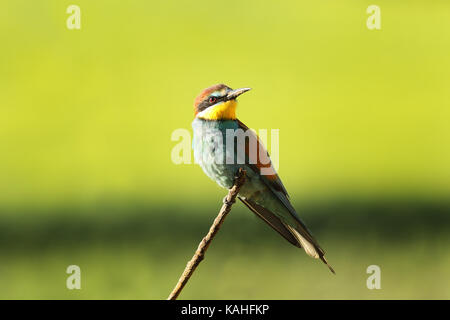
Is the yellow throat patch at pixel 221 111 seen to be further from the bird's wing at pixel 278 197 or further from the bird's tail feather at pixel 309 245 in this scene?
the bird's tail feather at pixel 309 245

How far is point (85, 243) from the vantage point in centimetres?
371

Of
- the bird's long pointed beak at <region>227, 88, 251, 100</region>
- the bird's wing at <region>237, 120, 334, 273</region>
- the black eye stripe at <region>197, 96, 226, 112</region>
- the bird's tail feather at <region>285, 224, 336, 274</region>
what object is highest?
the bird's long pointed beak at <region>227, 88, 251, 100</region>

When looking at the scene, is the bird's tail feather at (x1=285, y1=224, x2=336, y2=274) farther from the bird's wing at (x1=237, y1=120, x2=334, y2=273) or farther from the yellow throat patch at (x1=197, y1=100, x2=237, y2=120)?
the yellow throat patch at (x1=197, y1=100, x2=237, y2=120)

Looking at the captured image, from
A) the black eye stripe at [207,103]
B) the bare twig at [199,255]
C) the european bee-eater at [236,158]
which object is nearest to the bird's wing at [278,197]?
the european bee-eater at [236,158]

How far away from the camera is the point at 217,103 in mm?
1887

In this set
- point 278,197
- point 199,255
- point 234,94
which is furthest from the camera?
point 278,197

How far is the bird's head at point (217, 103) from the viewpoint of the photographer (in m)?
1.88

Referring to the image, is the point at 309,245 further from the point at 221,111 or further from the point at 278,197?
the point at 221,111

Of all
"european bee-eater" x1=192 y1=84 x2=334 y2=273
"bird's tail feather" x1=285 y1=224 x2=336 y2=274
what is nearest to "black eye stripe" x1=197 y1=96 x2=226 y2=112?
"european bee-eater" x1=192 y1=84 x2=334 y2=273

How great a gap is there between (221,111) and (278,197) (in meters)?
0.34

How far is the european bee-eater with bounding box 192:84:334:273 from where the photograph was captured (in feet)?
6.23

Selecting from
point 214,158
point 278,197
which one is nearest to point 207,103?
point 214,158

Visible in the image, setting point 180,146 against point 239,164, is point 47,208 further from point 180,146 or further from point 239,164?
point 239,164

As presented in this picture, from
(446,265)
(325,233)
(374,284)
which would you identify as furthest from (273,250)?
(446,265)
